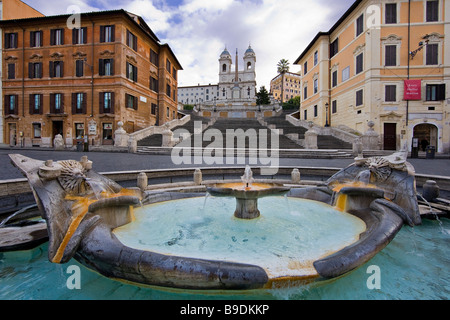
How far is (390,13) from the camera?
22453 mm

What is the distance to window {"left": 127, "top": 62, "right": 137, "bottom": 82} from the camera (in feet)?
93.4

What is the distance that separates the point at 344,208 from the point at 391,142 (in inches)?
883

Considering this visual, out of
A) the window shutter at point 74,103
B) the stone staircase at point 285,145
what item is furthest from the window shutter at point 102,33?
the stone staircase at point 285,145

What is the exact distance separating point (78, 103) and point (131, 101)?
6.03 metres

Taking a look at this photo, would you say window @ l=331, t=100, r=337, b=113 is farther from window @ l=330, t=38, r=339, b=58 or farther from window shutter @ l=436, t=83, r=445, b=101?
window shutter @ l=436, t=83, r=445, b=101

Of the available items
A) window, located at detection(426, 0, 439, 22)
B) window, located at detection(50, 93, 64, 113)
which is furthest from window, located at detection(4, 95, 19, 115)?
window, located at detection(426, 0, 439, 22)

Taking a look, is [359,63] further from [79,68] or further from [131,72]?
[79,68]

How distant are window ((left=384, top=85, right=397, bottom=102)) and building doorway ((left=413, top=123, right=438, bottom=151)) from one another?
13.1 feet

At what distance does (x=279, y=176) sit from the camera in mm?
9461

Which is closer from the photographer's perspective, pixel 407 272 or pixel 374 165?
pixel 407 272

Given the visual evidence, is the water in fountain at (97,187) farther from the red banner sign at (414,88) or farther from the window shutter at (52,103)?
Result: the window shutter at (52,103)
